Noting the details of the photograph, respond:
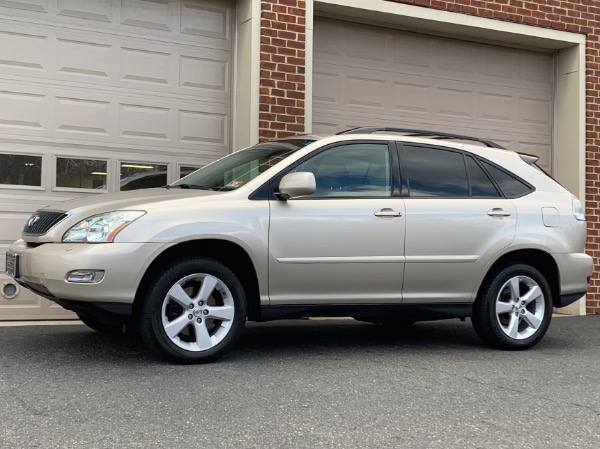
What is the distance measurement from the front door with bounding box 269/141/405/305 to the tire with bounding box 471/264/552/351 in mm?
819

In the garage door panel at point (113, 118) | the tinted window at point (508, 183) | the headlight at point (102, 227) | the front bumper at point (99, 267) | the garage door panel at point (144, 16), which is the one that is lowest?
the front bumper at point (99, 267)

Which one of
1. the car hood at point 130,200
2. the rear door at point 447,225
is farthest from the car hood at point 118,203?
the rear door at point 447,225

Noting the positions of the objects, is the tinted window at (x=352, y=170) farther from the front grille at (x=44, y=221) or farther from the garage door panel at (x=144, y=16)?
the garage door panel at (x=144, y=16)

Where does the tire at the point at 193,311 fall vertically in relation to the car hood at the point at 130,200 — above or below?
below

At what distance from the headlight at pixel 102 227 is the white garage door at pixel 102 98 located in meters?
2.87

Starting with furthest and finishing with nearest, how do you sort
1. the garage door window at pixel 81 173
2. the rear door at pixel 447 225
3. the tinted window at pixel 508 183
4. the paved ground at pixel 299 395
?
the garage door window at pixel 81 173, the tinted window at pixel 508 183, the rear door at pixel 447 225, the paved ground at pixel 299 395

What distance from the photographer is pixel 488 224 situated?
6129mm

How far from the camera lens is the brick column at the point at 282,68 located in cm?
847

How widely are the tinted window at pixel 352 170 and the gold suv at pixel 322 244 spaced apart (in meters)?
0.01

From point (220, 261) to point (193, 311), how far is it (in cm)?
45

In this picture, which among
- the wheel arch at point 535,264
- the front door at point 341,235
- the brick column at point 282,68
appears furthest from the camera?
the brick column at point 282,68

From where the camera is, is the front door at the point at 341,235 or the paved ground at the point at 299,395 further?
the front door at the point at 341,235

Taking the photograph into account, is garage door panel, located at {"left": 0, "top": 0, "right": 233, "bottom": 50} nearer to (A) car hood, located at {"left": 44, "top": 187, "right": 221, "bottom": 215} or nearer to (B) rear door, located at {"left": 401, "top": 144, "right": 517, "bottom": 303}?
(A) car hood, located at {"left": 44, "top": 187, "right": 221, "bottom": 215}

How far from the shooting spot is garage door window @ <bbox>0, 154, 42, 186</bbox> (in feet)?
25.1
